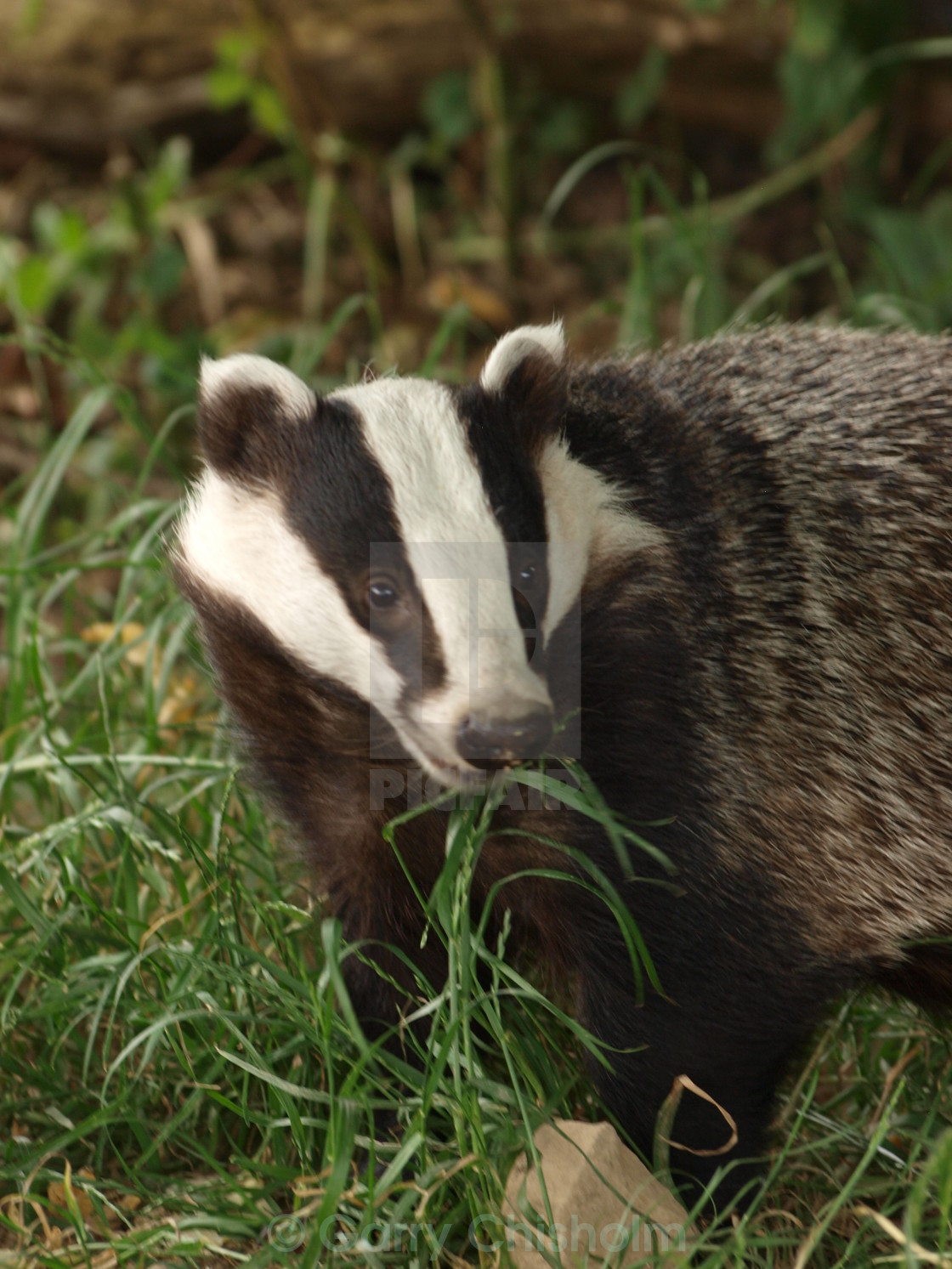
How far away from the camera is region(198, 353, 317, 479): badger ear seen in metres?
2.21

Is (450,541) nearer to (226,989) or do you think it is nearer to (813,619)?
(813,619)

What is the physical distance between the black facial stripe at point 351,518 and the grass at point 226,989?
331 mm

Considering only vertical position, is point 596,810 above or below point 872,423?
below

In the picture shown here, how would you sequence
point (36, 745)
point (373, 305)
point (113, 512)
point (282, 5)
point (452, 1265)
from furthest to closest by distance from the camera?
1. point (282, 5)
2. point (113, 512)
3. point (373, 305)
4. point (36, 745)
5. point (452, 1265)

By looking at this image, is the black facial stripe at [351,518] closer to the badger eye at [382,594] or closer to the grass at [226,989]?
the badger eye at [382,594]

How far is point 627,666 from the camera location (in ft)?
7.34

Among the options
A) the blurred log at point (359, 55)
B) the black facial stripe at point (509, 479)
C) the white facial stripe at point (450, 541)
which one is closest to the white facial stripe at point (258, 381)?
the white facial stripe at point (450, 541)

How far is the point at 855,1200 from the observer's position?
2.33 m

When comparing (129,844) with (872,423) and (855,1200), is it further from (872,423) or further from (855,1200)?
(872,423)

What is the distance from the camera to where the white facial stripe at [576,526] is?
211cm

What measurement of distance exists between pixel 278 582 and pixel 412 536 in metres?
0.28

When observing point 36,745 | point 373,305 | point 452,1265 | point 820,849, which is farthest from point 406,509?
point 373,305

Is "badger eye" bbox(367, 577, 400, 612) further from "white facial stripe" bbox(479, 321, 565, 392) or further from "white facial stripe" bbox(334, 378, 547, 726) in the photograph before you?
"white facial stripe" bbox(479, 321, 565, 392)

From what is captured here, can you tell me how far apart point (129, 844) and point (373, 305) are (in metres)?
1.69
